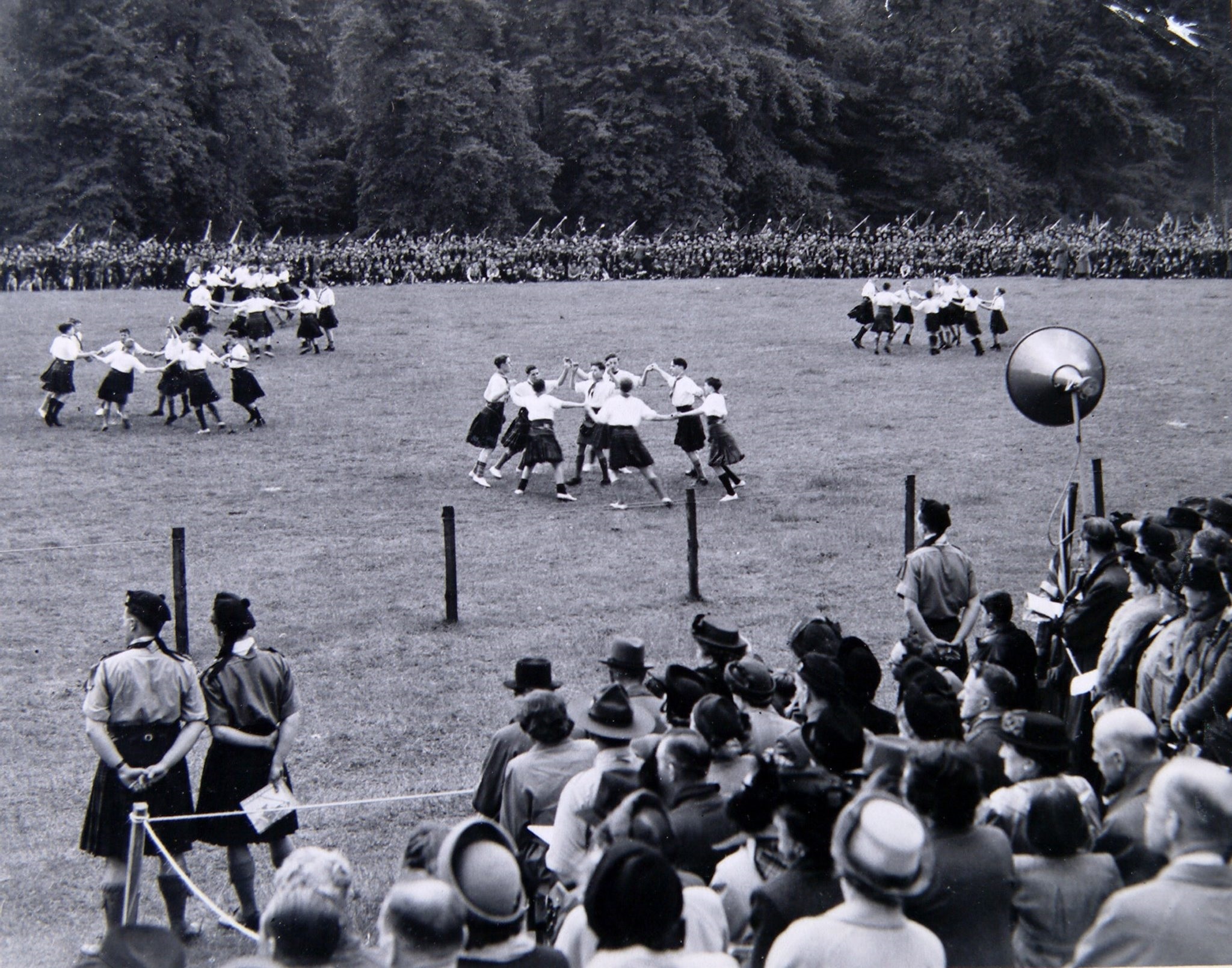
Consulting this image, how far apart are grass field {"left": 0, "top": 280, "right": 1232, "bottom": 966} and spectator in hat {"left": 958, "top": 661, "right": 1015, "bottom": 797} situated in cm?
300

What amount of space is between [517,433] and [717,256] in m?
24.5

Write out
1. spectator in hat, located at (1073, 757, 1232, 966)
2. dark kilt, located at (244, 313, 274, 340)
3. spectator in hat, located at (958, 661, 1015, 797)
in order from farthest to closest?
dark kilt, located at (244, 313, 274, 340) → spectator in hat, located at (958, 661, 1015, 797) → spectator in hat, located at (1073, 757, 1232, 966)

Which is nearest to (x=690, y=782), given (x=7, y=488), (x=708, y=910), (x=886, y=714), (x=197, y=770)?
(x=708, y=910)

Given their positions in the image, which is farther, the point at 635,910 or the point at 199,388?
the point at 199,388

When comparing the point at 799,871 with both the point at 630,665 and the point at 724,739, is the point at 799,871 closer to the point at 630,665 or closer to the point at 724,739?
the point at 724,739

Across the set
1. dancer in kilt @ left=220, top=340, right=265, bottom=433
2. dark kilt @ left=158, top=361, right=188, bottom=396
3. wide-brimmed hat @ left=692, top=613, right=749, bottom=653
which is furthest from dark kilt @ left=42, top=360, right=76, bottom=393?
wide-brimmed hat @ left=692, top=613, right=749, bottom=653

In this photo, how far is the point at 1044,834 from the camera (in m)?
3.98

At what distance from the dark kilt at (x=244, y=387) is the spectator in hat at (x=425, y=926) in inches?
643

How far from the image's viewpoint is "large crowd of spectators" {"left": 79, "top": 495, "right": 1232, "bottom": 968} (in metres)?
3.31

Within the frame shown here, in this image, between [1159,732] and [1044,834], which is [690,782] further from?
[1159,732]

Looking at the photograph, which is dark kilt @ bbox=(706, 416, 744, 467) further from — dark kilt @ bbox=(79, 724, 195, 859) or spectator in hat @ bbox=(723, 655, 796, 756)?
dark kilt @ bbox=(79, 724, 195, 859)

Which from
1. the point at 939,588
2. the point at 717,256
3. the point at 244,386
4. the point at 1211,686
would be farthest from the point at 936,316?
the point at 1211,686

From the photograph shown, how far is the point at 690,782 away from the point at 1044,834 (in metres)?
1.16

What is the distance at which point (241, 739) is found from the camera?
6156 mm
